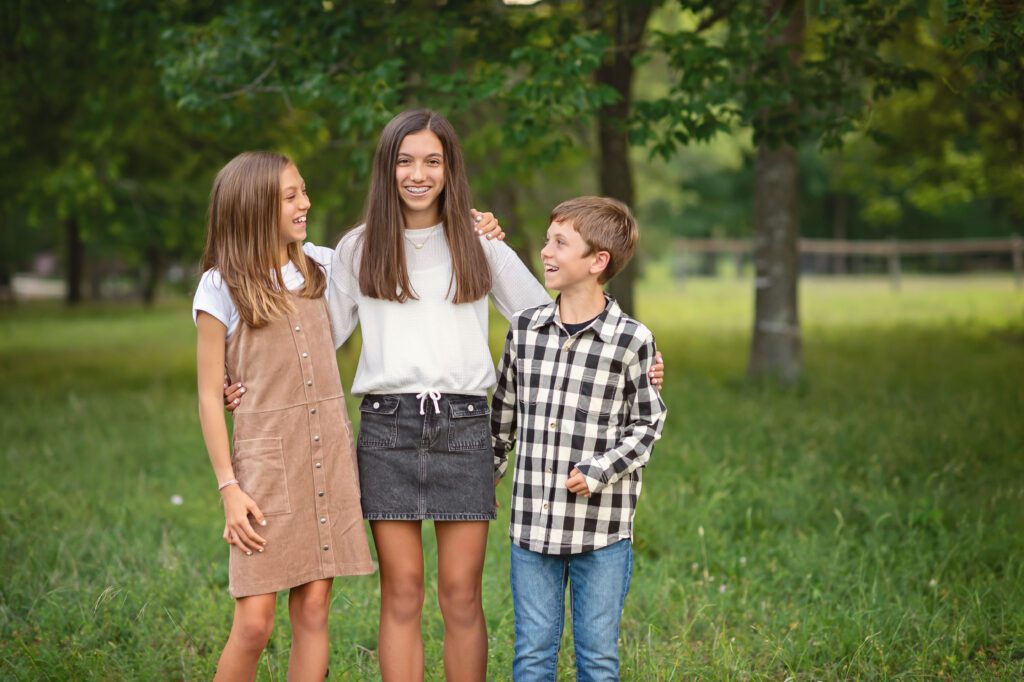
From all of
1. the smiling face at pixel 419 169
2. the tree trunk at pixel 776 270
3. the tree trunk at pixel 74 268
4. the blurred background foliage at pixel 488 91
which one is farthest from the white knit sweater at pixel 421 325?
the tree trunk at pixel 74 268

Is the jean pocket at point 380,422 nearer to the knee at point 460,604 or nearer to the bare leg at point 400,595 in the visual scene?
the bare leg at point 400,595

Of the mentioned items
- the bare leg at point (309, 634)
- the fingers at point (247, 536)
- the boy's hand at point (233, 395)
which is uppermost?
the boy's hand at point (233, 395)

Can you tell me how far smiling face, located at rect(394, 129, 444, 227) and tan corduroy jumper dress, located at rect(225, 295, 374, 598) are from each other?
45cm

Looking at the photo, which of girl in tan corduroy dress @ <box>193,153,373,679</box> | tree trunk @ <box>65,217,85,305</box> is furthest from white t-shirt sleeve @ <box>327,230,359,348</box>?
tree trunk @ <box>65,217,85,305</box>

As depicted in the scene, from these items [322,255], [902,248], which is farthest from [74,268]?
[322,255]

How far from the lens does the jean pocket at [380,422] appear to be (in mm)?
2883

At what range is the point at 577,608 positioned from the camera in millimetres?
2873

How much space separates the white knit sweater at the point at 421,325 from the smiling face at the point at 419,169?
0.36ft

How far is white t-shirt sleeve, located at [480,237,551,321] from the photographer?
3.07 m

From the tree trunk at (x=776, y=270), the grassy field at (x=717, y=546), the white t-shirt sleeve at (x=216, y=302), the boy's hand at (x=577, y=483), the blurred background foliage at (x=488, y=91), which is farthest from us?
the tree trunk at (x=776, y=270)

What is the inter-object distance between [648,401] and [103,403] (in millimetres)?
7463

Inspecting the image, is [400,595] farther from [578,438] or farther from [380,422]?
[578,438]

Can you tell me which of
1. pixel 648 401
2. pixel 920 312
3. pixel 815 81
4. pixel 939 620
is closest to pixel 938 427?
pixel 815 81

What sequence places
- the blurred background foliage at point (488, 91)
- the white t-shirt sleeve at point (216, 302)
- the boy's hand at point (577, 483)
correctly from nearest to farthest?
the boy's hand at point (577, 483)
the white t-shirt sleeve at point (216, 302)
the blurred background foliage at point (488, 91)
